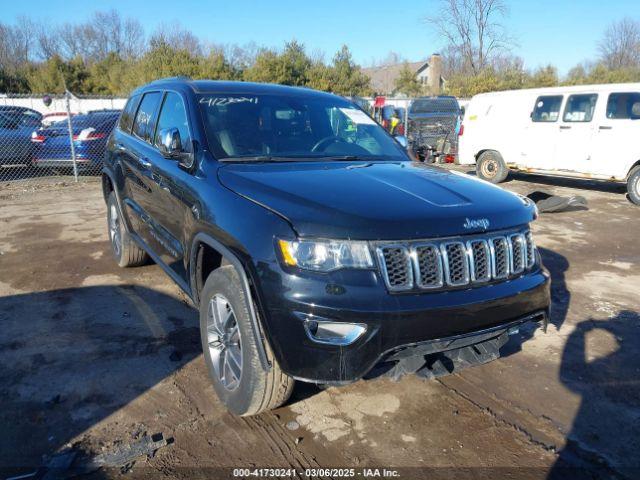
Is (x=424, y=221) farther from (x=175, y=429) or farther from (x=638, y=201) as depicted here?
(x=638, y=201)

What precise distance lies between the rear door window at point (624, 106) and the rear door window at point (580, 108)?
0.31 meters

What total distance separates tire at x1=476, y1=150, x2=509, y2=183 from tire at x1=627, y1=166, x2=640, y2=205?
2.65 meters

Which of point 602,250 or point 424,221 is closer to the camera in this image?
point 424,221

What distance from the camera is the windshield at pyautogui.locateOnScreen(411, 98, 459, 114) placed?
1658cm

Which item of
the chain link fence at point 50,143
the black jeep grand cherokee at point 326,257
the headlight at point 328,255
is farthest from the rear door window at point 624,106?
the chain link fence at point 50,143

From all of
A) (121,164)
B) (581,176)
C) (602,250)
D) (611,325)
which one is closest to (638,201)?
(581,176)

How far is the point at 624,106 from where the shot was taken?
9.46m

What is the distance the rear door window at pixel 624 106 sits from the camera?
30.6 ft

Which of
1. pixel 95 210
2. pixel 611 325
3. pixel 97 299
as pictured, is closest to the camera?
pixel 611 325

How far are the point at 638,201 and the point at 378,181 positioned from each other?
336 inches

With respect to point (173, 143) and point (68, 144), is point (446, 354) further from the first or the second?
point (68, 144)

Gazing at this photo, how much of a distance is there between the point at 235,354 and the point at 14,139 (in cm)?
1202

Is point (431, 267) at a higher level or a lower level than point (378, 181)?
lower

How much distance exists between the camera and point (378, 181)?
2.96 m
